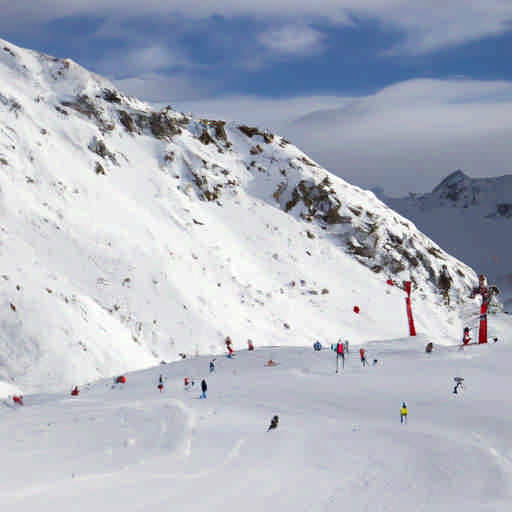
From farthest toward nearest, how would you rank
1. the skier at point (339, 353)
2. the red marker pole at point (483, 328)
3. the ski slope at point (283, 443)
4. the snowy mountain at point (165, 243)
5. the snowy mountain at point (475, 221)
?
the snowy mountain at point (475, 221) < the snowy mountain at point (165, 243) < the red marker pole at point (483, 328) < the skier at point (339, 353) < the ski slope at point (283, 443)

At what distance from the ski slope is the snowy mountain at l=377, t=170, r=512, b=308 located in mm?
106002

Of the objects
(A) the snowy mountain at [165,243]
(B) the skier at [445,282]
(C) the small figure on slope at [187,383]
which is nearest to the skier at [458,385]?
(C) the small figure on slope at [187,383]

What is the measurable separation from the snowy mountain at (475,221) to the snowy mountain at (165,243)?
227 ft

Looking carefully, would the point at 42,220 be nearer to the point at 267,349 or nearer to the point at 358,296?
the point at 267,349

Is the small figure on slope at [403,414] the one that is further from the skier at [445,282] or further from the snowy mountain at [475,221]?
the snowy mountain at [475,221]

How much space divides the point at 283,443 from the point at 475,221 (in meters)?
172

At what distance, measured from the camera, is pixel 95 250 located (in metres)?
36.0

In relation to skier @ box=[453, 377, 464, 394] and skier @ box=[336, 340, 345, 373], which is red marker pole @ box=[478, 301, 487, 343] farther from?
skier @ box=[453, 377, 464, 394]

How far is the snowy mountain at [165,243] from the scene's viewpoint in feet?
95.5

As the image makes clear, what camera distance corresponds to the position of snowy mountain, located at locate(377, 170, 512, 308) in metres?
138

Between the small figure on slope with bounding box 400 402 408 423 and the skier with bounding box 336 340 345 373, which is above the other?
the skier with bounding box 336 340 345 373

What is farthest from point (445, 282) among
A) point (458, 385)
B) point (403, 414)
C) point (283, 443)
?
point (283, 443)

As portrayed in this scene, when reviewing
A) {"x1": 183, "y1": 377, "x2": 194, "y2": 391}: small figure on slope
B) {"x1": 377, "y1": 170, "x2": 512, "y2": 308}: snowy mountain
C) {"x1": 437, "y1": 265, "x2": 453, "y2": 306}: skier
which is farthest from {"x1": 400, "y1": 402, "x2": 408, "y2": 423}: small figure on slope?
{"x1": 377, "y1": 170, "x2": 512, "y2": 308}: snowy mountain

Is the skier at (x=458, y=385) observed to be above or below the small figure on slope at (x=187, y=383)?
above
